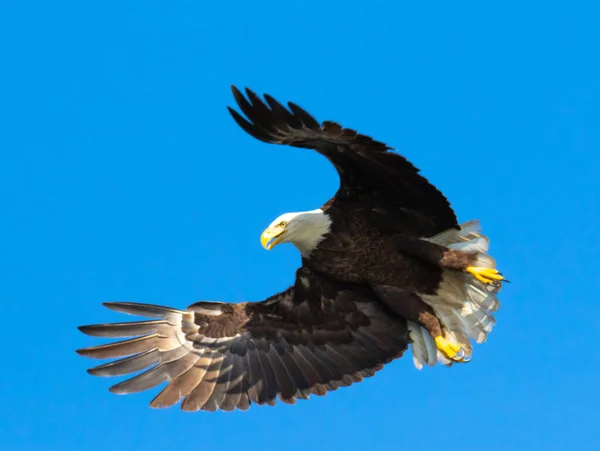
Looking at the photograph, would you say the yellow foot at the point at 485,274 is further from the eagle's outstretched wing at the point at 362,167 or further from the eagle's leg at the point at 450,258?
the eagle's outstretched wing at the point at 362,167

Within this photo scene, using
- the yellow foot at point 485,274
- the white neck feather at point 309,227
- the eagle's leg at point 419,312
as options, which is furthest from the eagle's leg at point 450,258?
the white neck feather at point 309,227

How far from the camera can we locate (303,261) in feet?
31.8

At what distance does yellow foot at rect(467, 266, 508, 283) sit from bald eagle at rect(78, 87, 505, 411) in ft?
0.04

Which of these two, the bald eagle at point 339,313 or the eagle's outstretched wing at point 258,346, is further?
the eagle's outstretched wing at point 258,346

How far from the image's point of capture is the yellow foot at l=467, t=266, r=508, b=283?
31.0 ft

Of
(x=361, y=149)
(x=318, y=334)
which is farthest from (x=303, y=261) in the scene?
(x=361, y=149)

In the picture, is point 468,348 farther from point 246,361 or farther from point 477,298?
point 246,361

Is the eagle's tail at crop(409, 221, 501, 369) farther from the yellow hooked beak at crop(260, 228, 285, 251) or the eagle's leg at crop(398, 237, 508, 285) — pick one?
the yellow hooked beak at crop(260, 228, 285, 251)

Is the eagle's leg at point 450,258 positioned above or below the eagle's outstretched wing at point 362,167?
below

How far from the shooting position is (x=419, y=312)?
9.74 m

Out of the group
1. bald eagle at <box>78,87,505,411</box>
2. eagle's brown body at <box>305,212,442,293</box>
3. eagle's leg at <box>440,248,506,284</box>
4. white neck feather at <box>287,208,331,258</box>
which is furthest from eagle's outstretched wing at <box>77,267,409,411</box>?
eagle's leg at <box>440,248,506,284</box>

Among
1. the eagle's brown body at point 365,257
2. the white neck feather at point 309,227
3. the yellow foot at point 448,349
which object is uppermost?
the white neck feather at point 309,227

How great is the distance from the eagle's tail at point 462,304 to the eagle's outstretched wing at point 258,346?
Answer: 243mm

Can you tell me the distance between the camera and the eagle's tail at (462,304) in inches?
379
